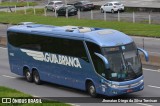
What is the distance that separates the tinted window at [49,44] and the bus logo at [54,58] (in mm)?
194

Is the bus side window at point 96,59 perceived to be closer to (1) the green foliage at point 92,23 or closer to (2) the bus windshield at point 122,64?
(2) the bus windshield at point 122,64

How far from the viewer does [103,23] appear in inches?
2083

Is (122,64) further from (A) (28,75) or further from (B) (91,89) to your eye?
(A) (28,75)

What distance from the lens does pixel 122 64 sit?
802 inches

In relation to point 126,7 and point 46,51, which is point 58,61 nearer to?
point 46,51

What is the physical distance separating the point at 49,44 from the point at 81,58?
297 centimetres

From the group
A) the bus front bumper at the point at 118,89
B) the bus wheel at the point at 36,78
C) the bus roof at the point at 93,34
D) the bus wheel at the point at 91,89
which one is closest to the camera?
the bus front bumper at the point at 118,89

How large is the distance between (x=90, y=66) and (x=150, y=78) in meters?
5.46

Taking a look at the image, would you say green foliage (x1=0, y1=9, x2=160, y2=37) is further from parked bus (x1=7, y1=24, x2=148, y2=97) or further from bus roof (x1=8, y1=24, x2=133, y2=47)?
bus roof (x1=8, y1=24, x2=133, y2=47)

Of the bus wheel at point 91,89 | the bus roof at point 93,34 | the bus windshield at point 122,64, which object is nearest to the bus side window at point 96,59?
the bus roof at point 93,34

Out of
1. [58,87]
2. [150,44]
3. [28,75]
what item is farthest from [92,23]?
[58,87]

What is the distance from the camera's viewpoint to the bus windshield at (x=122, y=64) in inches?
795

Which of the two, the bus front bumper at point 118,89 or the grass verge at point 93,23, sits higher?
the bus front bumper at point 118,89

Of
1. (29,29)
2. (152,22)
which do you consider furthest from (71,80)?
(152,22)
